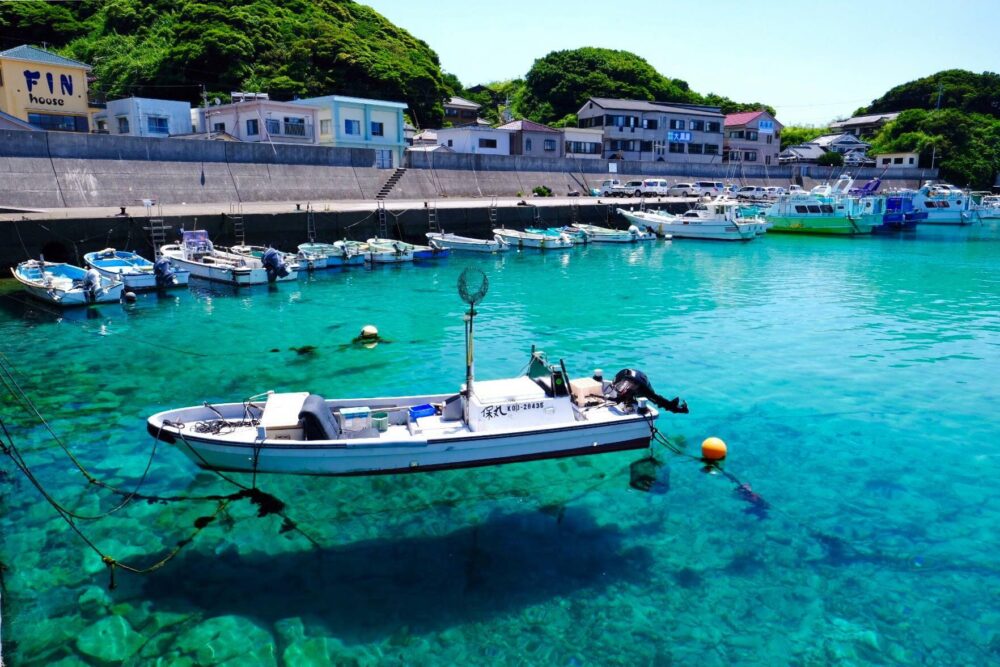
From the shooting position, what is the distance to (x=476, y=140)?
2405 inches

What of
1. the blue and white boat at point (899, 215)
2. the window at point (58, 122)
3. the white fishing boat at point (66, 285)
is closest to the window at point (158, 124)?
the window at point (58, 122)

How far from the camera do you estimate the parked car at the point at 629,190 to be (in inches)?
2375

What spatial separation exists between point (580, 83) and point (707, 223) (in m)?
42.9

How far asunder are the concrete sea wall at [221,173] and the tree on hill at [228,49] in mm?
19148

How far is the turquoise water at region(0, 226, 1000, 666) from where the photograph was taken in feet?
25.3

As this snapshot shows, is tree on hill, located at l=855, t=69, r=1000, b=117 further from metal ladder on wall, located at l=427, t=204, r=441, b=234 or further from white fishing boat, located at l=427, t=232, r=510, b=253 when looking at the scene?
metal ladder on wall, located at l=427, t=204, r=441, b=234

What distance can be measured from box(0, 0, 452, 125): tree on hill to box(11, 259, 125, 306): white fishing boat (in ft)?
128

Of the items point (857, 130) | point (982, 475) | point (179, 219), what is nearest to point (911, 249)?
point (982, 475)

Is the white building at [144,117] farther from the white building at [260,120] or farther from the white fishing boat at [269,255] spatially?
the white fishing boat at [269,255]

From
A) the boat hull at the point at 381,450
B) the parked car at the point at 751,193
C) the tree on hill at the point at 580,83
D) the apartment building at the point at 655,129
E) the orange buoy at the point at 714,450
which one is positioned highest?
the tree on hill at the point at 580,83

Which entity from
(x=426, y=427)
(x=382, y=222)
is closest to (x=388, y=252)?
(x=382, y=222)

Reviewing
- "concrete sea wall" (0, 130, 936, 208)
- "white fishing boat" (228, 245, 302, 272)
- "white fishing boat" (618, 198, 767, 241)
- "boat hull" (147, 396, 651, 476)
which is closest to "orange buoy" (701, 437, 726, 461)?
"boat hull" (147, 396, 651, 476)

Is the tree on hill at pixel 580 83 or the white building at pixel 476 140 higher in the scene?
the tree on hill at pixel 580 83

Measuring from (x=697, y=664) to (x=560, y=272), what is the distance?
2805 cm
